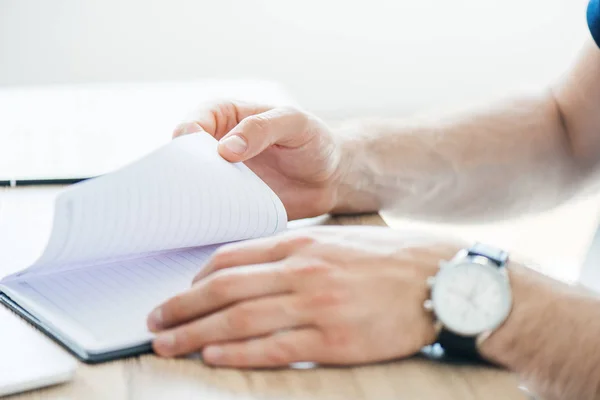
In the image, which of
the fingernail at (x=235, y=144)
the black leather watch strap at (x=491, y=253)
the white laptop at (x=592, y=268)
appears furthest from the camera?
the white laptop at (x=592, y=268)

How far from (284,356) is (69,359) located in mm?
152

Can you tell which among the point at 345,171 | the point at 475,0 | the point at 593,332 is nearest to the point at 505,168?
the point at 345,171

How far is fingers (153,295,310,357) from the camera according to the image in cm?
55

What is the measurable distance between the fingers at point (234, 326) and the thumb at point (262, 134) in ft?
0.68

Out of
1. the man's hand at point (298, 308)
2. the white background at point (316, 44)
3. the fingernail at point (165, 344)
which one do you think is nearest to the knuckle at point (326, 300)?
the man's hand at point (298, 308)

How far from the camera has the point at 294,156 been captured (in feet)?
2.80

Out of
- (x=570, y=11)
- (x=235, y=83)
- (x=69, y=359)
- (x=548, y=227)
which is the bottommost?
(x=548, y=227)

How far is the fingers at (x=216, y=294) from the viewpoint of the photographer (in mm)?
561

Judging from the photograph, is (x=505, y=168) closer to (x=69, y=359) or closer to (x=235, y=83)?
(x=235, y=83)

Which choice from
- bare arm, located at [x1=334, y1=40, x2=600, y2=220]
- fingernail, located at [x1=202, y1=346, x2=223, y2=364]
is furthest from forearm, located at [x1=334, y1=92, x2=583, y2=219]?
fingernail, located at [x1=202, y1=346, x2=223, y2=364]

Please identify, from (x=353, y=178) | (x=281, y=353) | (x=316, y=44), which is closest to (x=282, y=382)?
(x=281, y=353)

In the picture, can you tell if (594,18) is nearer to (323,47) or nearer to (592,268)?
(592,268)

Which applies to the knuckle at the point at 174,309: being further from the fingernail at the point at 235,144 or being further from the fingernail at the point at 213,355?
the fingernail at the point at 235,144

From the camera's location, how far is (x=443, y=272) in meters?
0.58
